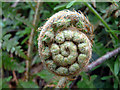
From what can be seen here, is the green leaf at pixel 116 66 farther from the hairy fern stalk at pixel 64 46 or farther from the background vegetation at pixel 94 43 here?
the hairy fern stalk at pixel 64 46

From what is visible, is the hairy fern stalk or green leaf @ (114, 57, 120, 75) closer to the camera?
the hairy fern stalk

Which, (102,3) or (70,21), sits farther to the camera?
(102,3)

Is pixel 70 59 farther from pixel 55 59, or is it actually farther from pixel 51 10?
pixel 51 10

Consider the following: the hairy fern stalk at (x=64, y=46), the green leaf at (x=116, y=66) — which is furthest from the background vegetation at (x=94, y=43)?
the hairy fern stalk at (x=64, y=46)

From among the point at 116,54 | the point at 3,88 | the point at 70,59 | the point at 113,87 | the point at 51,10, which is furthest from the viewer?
the point at 51,10

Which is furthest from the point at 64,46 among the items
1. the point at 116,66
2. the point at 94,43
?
the point at 116,66

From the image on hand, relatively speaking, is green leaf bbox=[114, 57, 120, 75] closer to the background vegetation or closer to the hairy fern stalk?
the background vegetation

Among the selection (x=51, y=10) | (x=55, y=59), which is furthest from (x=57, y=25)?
(x=51, y=10)

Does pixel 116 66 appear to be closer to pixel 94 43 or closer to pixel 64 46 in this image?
pixel 94 43

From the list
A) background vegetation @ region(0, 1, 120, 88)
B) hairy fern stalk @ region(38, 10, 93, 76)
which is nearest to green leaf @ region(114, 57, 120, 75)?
background vegetation @ region(0, 1, 120, 88)
